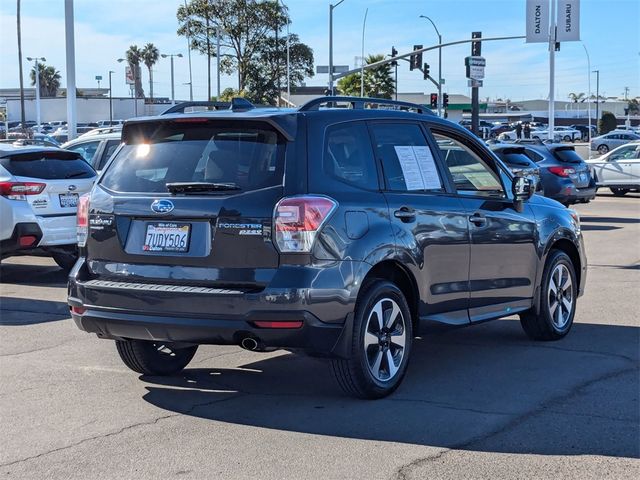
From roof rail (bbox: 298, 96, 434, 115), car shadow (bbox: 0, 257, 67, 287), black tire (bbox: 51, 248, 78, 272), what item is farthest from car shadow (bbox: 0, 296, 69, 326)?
roof rail (bbox: 298, 96, 434, 115)

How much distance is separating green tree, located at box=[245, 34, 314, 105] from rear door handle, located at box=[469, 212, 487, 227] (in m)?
59.4

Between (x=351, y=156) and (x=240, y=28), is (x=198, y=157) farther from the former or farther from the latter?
(x=240, y=28)

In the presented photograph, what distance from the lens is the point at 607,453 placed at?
196 inches

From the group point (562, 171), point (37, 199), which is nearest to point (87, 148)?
point (37, 199)

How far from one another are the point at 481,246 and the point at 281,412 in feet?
7.20

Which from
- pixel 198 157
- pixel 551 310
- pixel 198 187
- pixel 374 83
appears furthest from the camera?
pixel 374 83

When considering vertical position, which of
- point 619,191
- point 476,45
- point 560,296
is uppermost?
point 476,45

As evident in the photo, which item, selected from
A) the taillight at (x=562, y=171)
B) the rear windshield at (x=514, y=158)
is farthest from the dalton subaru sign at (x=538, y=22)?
the rear windshield at (x=514, y=158)

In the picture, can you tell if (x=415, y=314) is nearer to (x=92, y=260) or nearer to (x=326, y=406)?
(x=326, y=406)

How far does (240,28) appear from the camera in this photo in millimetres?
65500

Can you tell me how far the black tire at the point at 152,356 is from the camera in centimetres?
654

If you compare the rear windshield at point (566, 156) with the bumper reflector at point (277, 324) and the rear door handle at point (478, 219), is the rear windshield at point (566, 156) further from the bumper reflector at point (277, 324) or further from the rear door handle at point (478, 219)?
the bumper reflector at point (277, 324)

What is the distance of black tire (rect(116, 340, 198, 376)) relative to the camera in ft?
21.5

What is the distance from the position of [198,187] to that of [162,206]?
257 millimetres
